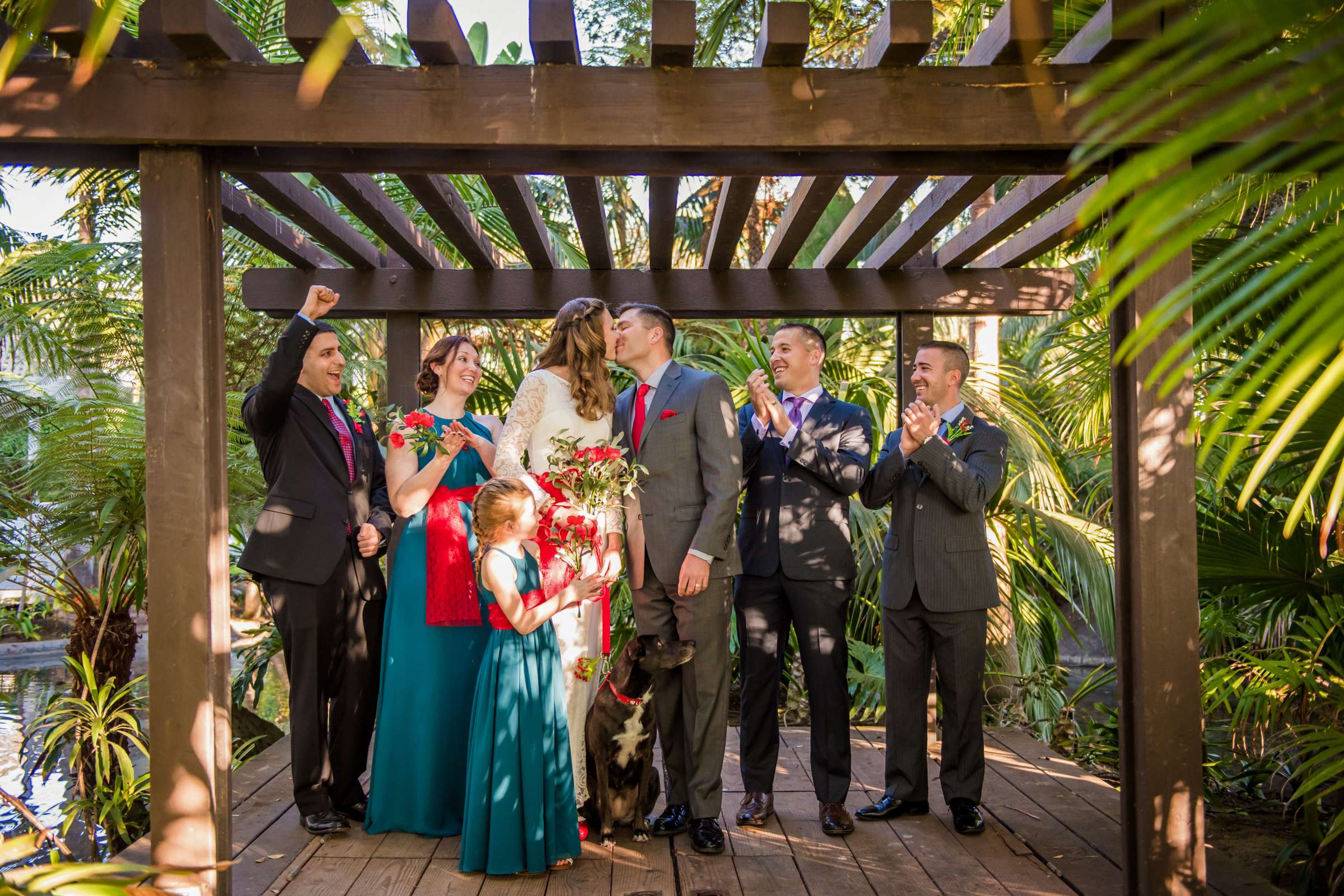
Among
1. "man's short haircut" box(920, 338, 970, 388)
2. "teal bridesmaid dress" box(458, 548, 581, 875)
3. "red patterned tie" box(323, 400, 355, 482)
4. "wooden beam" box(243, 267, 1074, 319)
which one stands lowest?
"teal bridesmaid dress" box(458, 548, 581, 875)

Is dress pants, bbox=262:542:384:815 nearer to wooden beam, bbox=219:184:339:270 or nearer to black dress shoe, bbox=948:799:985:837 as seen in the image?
wooden beam, bbox=219:184:339:270

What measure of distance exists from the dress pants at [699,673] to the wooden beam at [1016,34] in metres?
1.94

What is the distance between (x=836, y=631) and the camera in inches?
153

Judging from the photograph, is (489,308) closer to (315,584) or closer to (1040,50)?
(315,584)

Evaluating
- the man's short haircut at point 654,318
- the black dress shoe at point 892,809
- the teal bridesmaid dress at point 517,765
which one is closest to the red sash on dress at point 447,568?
the teal bridesmaid dress at point 517,765

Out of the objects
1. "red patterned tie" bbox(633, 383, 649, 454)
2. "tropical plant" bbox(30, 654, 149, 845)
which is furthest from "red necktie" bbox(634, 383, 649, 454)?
"tropical plant" bbox(30, 654, 149, 845)

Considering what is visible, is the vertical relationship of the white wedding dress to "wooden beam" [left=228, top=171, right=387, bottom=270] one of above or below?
below

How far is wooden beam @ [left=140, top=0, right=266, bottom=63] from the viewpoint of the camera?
269 cm

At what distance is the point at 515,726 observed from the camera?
11.0 ft

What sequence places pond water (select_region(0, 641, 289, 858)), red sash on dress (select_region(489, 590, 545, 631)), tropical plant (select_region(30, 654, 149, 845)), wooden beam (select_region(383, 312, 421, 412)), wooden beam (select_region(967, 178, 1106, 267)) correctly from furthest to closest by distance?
1. wooden beam (select_region(383, 312, 421, 412))
2. pond water (select_region(0, 641, 289, 858))
3. tropical plant (select_region(30, 654, 149, 845))
4. wooden beam (select_region(967, 178, 1106, 267))
5. red sash on dress (select_region(489, 590, 545, 631))

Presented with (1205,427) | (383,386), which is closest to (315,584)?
(1205,427)

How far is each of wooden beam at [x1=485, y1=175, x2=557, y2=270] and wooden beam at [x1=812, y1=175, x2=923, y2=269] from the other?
51.2 inches

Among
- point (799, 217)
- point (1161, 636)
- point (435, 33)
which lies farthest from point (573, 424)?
point (1161, 636)

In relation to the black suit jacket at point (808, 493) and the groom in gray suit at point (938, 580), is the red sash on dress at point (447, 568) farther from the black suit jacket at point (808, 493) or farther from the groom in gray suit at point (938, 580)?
the groom in gray suit at point (938, 580)
